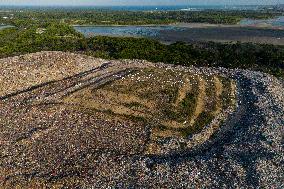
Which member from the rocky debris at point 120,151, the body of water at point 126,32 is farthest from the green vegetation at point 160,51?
the body of water at point 126,32

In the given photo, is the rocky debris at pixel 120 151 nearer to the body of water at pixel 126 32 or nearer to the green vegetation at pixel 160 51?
the green vegetation at pixel 160 51

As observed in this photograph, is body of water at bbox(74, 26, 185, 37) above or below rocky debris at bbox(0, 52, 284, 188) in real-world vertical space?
above

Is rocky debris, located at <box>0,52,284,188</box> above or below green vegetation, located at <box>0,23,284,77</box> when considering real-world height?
below

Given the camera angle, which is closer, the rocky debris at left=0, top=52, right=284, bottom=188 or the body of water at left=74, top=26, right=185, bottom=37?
the rocky debris at left=0, top=52, right=284, bottom=188

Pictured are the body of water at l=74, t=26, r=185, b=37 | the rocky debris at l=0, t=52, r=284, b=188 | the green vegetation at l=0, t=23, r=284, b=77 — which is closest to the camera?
the rocky debris at l=0, t=52, r=284, b=188

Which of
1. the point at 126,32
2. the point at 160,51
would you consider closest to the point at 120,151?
the point at 160,51

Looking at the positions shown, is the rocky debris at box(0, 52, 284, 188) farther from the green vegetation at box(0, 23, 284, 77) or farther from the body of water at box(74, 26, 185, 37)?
the body of water at box(74, 26, 185, 37)

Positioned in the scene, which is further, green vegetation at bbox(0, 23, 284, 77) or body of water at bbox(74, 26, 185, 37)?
body of water at bbox(74, 26, 185, 37)

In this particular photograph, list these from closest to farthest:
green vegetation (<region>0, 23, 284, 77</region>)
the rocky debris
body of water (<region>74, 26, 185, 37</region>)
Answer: the rocky debris, green vegetation (<region>0, 23, 284, 77</region>), body of water (<region>74, 26, 185, 37</region>)

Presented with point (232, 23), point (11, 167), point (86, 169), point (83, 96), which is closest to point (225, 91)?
point (83, 96)

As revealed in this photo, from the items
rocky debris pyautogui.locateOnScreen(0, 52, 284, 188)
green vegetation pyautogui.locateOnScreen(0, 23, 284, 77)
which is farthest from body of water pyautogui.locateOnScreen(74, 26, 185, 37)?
rocky debris pyautogui.locateOnScreen(0, 52, 284, 188)
